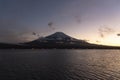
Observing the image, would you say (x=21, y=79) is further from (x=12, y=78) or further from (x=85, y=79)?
(x=85, y=79)

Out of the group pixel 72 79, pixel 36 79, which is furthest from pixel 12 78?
pixel 72 79

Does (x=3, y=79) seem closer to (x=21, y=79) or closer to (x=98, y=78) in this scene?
(x=21, y=79)

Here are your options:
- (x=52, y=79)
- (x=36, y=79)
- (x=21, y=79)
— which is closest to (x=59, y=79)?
(x=52, y=79)

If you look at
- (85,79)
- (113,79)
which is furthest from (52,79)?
(113,79)

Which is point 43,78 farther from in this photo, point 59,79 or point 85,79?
point 85,79

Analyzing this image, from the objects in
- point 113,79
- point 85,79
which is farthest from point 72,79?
point 113,79

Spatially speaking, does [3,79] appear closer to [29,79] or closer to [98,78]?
[29,79]
